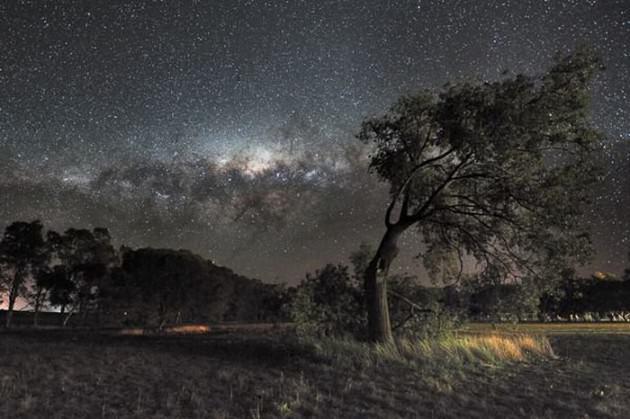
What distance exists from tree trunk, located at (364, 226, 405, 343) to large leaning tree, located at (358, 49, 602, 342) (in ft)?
0.11

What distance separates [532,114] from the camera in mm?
14992

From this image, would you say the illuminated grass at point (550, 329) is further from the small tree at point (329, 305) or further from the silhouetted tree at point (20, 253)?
the silhouetted tree at point (20, 253)

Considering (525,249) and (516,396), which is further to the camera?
(525,249)

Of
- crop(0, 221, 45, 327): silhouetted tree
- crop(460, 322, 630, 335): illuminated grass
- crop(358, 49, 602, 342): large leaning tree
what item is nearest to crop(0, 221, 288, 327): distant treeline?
crop(0, 221, 45, 327): silhouetted tree

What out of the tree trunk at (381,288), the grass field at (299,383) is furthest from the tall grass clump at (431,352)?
the tree trunk at (381,288)

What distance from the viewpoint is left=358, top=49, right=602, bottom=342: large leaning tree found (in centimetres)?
1539

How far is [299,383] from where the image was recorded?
10781mm

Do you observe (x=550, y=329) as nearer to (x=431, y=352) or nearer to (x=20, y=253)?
(x=431, y=352)

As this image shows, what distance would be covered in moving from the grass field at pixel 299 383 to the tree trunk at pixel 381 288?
179 cm

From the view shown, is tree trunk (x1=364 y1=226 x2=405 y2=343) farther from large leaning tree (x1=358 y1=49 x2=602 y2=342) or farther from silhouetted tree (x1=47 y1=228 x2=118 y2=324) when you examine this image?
silhouetted tree (x1=47 y1=228 x2=118 y2=324)

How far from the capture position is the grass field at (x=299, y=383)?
29.2ft

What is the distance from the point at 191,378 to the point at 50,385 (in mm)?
2864

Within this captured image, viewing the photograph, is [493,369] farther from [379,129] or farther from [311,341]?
[379,129]

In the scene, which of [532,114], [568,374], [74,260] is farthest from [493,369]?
[74,260]
